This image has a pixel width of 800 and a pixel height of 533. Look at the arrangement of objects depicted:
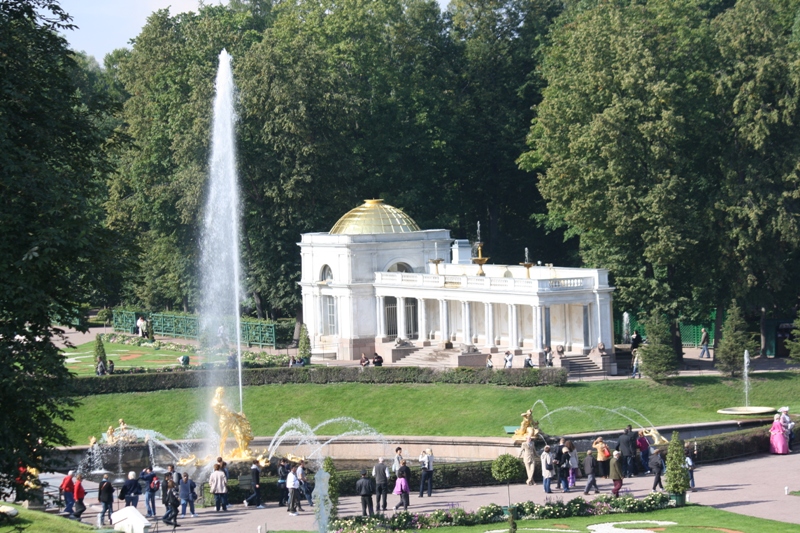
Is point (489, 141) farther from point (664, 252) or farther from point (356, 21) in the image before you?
point (664, 252)

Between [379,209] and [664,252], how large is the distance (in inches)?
740

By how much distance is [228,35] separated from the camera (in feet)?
338

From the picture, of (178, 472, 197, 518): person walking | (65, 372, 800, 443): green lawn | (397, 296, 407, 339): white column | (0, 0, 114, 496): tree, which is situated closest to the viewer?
(0, 0, 114, 496): tree

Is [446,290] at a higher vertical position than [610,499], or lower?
higher

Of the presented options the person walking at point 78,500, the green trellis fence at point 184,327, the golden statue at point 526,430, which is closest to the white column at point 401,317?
the green trellis fence at point 184,327

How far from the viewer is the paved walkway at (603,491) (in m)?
43.3

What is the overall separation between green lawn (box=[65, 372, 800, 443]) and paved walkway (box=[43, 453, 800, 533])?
1165cm

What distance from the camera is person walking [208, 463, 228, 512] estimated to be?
46.4 metres

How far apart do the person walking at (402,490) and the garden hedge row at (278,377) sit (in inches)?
922

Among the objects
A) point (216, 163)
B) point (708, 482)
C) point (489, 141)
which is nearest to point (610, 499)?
point (708, 482)

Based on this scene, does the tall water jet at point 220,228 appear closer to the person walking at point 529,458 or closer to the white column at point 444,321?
the white column at point 444,321

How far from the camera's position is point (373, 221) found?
3393 inches

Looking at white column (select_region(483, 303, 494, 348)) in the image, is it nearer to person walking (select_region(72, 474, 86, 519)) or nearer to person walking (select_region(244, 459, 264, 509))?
person walking (select_region(244, 459, 264, 509))

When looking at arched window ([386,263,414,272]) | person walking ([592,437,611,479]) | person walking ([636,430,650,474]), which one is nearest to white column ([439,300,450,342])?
arched window ([386,263,414,272])
